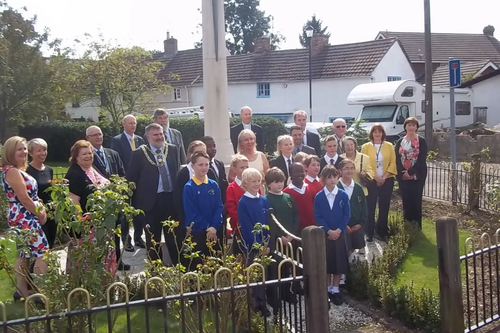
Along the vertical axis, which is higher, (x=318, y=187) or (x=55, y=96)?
(x=55, y=96)

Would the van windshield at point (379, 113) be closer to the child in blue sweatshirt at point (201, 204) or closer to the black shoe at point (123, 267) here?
the black shoe at point (123, 267)

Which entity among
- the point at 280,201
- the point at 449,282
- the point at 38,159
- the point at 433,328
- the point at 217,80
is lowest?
the point at 433,328

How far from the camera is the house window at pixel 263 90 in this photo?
33188mm

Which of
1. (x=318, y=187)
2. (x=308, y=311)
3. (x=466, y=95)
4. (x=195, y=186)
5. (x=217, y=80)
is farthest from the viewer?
(x=466, y=95)

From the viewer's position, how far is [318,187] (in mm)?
6098

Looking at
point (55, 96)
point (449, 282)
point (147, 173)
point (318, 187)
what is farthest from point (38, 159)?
point (55, 96)

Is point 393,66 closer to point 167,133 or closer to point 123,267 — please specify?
point 167,133

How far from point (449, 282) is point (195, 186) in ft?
8.22

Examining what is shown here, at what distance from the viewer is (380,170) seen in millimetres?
7902

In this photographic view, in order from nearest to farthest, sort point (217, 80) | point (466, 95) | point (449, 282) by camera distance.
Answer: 1. point (449, 282)
2. point (217, 80)
3. point (466, 95)

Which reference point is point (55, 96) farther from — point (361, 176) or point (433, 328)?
point (433, 328)

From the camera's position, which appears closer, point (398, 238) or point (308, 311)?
point (308, 311)

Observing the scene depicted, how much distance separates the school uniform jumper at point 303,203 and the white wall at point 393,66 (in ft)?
80.8

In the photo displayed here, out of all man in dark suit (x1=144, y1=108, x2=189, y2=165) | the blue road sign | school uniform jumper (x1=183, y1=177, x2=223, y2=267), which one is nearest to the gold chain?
man in dark suit (x1=144, y1=108, x2=189, y2=165)
